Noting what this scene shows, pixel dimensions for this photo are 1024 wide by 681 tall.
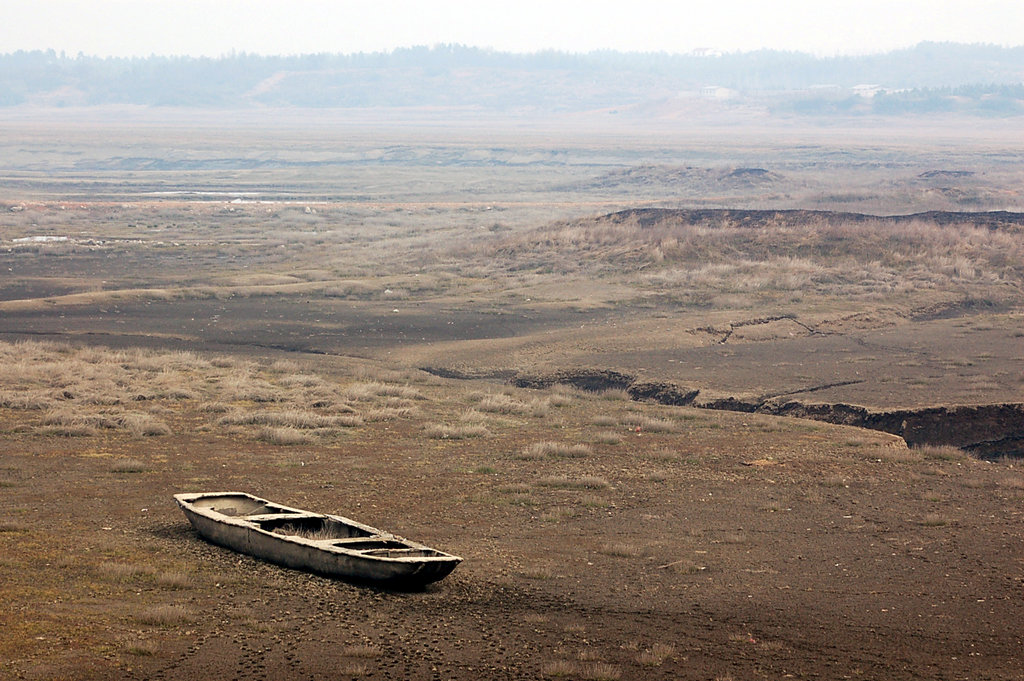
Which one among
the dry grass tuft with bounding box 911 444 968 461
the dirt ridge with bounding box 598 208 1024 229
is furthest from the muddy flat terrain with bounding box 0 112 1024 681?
the dirt ridge with bounding box 598 208 1024 229

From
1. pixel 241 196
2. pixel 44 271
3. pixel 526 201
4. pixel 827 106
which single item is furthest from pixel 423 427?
pixel 827 106

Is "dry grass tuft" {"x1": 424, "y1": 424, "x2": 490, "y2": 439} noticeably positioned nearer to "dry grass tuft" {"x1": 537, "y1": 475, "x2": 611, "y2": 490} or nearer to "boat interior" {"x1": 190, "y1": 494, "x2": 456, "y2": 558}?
"dry grass tuft" {"x1": 537, "y1": 475, "x2": 611, "y2": 490}

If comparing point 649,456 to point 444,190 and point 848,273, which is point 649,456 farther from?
point 444,190

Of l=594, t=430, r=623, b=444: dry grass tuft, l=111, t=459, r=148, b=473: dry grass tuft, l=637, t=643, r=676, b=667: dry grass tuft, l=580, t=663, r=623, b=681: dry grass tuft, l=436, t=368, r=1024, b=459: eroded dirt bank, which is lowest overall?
l=436, t=368, r=1024, b=459: eroded dirt bank

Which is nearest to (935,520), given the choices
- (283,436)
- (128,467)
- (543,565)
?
(543,565)

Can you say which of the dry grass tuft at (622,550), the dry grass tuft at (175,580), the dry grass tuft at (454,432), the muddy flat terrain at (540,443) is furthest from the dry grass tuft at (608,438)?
the dry grass tuft at (175,580)

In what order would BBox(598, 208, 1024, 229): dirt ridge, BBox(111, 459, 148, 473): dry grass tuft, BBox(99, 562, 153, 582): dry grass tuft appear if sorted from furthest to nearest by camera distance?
BBox(598, 208, 1024, 229): dirt ridge → BBox(111, 459, 148, 473): dry grass tuft → BBox(99, 562, 153, 582): dry grass tuft

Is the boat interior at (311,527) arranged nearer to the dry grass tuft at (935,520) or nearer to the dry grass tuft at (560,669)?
the dry grass tuft at (560,669)
